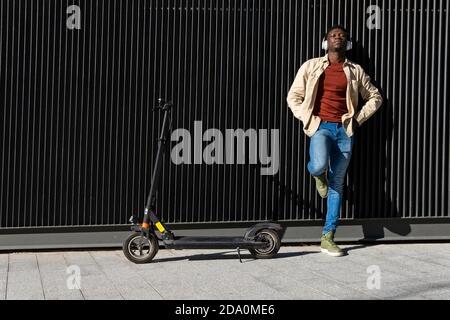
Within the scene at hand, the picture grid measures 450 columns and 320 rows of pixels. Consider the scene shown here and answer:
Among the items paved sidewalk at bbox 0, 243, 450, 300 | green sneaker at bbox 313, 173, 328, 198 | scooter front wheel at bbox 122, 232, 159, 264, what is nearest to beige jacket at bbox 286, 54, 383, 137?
green sneaker at bbox 313, 173, 328, 198

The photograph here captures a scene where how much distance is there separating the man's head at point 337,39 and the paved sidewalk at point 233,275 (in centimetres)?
209

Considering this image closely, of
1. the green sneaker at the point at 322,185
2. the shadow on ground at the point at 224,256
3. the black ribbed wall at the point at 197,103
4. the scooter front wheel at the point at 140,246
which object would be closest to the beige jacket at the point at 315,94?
the black ribbed wall at the point at 197,103

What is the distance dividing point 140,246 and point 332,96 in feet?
8.00

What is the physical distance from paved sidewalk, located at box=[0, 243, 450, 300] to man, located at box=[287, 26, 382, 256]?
2.17 feet

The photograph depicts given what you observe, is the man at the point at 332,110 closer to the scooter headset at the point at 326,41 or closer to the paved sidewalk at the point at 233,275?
the scooter headset at the point at 326,41

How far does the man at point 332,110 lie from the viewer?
23.8 feet

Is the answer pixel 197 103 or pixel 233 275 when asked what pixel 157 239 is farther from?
pixel 197 103

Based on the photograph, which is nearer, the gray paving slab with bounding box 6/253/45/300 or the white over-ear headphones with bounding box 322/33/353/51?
the gray paving slab with bounding box 6/253/45/300

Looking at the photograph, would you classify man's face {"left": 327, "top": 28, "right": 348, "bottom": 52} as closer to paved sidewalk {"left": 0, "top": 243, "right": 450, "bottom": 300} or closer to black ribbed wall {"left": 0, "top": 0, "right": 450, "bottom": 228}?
black ribbed wall {"left": 0, "top": 0, "right": 450, "bottom": 228}

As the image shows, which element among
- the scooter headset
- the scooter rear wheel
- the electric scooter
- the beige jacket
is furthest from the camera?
the scooter headset

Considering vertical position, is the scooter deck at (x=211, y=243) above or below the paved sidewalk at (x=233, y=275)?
above

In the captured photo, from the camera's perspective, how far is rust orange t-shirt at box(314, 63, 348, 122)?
7281 millimetres

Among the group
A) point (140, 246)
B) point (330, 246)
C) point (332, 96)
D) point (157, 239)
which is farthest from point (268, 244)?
point (332, 96)

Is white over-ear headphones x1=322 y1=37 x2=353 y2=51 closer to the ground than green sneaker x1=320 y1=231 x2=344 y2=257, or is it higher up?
higher up
